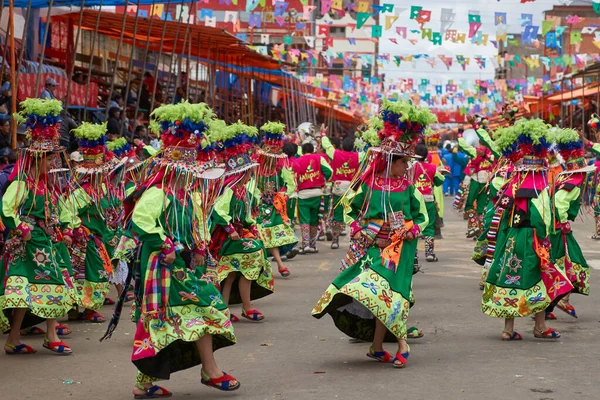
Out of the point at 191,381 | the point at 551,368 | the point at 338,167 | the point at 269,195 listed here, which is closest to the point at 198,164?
the point at 191,381

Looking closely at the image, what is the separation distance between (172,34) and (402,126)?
12.3 metres

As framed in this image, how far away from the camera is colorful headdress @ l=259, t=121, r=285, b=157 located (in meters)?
14.1

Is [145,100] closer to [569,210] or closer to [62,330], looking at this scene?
[62,330]

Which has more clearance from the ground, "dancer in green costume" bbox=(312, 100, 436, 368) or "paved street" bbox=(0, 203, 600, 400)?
"dancer in green costume" bbox=(312, 100, 436, 368)

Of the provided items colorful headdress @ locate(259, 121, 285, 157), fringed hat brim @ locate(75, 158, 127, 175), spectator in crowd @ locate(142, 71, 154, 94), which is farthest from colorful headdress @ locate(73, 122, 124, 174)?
spectator in crowd @ locate(142, 71, 154, 94)

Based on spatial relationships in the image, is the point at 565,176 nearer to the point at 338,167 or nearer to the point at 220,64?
the point at 338,167

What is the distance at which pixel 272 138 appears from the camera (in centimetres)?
1439

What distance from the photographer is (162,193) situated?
6.90 meters

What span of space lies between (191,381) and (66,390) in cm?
91

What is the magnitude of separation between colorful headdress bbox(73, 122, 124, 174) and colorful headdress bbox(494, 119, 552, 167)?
166 inches

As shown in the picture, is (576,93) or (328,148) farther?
(576,93)

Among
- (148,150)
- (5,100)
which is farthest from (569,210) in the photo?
(5,100)

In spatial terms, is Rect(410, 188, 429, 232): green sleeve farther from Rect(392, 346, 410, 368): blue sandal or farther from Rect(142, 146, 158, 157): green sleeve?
Rect(142, 146, 158, 157): green sleeve

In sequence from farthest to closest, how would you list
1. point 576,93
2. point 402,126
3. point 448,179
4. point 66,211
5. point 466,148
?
point 448,179
point 576,93
point 466,148
point 66,211
point 402,126
